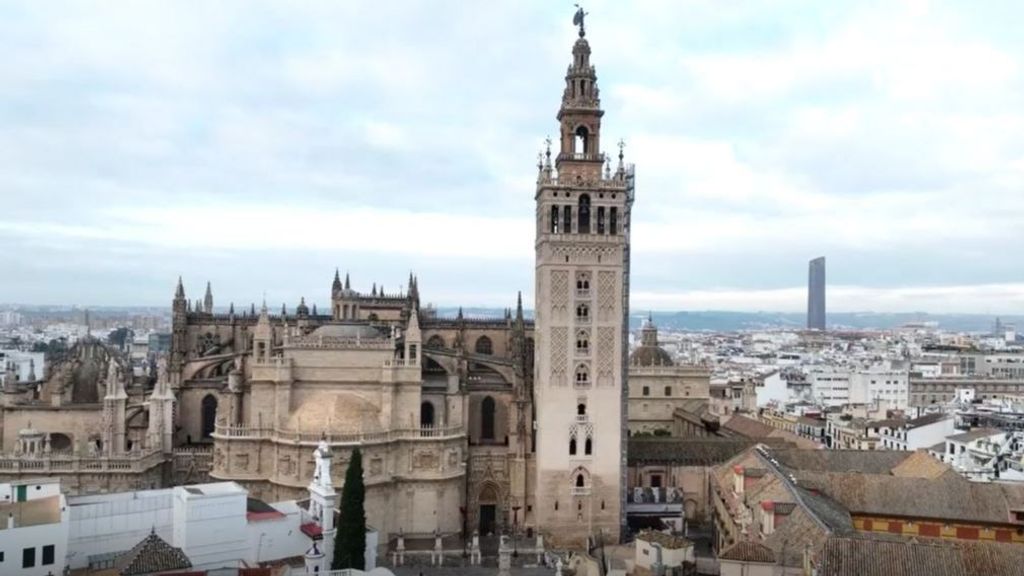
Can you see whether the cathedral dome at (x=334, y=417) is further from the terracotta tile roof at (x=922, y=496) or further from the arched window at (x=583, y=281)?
the terracotta tile roof at (x=922, y=496)

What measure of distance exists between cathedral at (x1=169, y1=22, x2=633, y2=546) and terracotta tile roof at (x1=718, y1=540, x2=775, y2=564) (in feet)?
55.7

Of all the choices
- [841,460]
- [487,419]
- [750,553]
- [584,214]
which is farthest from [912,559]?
[487,419]

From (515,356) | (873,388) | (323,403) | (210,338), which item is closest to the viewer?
(323,403)

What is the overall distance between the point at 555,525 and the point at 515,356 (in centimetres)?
1247

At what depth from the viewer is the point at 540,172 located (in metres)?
46.2

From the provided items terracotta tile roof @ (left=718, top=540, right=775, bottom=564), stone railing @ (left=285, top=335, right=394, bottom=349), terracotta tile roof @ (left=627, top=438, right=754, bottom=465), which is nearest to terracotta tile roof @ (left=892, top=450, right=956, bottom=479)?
terracotta tile roof @ (left=627, top=438, right=754, bottom=465)

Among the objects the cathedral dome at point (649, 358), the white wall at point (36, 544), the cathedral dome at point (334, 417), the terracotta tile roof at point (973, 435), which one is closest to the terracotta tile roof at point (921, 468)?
the terracotta tile roof at point (973, 435)

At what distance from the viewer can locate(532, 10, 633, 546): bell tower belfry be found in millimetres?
45094

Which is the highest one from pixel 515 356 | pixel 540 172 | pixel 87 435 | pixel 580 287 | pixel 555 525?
pixel 540 172

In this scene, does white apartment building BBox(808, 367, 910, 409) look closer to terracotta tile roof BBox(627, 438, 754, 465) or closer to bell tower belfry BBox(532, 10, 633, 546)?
terracotta tile roof BBox(627, 438, 754, 465)

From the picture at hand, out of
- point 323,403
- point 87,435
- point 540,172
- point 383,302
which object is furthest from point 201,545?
point 383,302

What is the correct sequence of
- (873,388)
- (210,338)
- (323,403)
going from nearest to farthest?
(323,403) → (210,338) → (873,388)

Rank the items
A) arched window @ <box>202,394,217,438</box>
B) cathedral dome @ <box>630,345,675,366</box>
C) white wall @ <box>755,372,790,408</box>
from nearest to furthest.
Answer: arched window @ <box>202,394,217,438</box>
cathedral dome @ <box>630,345,675,366</box>
white wall @ <box>755,372,790,408</box>

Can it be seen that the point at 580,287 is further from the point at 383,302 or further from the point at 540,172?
the point at 383,302
